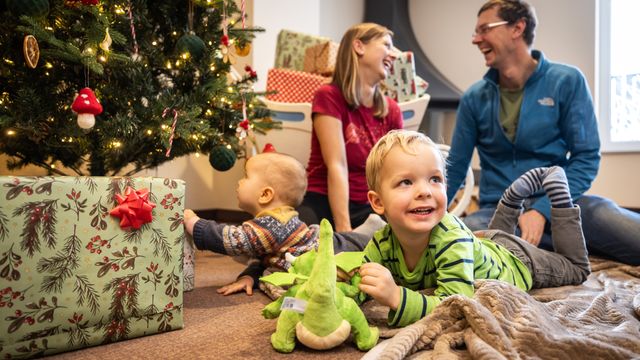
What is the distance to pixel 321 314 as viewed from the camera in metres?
0.76

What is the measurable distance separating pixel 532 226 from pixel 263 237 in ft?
2.70

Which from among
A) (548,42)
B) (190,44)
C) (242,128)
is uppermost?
(548,42)

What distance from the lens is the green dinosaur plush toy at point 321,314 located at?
2.48ft

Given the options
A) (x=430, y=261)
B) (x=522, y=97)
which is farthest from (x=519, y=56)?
(x=430, y=261)

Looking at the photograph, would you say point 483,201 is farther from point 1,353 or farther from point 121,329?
point 1,353

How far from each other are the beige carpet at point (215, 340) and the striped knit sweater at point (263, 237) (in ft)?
0.39

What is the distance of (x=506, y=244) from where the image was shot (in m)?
1.15

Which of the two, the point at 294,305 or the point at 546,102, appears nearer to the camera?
the point at 294,305

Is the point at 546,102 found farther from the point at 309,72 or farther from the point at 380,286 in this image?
the point at 309,72

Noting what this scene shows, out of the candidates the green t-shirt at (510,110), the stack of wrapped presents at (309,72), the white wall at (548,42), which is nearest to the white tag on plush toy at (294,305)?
the green t-shirt at (510,110)

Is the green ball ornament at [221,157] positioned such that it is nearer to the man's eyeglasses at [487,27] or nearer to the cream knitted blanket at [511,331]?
the cream knitted blanket at [511,331]

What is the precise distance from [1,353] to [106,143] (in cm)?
58

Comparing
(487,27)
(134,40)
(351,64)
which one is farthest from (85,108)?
(487,27)

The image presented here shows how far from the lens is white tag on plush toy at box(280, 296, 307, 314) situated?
75 cm
